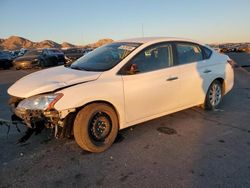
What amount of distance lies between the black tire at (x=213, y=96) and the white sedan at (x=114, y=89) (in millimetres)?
209

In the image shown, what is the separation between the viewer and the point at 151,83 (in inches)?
186

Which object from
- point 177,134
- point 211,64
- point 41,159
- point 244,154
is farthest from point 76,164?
point 211,64

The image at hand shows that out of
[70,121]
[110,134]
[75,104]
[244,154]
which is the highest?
[75,104]

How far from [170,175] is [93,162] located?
1076 millimetres

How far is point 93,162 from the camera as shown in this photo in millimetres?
3865

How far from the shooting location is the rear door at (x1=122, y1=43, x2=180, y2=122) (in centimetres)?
450

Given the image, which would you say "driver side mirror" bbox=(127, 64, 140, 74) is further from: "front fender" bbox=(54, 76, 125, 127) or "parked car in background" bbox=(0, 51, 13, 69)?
"parked car in background" bbox=(0, 51, 13, 69)

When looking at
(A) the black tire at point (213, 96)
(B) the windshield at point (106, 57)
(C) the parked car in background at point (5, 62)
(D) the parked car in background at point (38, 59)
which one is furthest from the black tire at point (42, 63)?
(A) the black tire at point (213, 96)

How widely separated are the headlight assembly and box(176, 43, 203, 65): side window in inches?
100

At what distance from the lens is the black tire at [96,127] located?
401 centimetres

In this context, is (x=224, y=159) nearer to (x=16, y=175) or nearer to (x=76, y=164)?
(x=76, y=164)

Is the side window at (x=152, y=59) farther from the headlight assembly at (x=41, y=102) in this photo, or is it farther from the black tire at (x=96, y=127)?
the headlight assembly at (x=41, y=102)

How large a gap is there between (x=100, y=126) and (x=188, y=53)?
245 cm

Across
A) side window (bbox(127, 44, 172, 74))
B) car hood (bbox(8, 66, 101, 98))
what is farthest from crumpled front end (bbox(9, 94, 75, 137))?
side window (bbox(127, 44, 172, 74))
